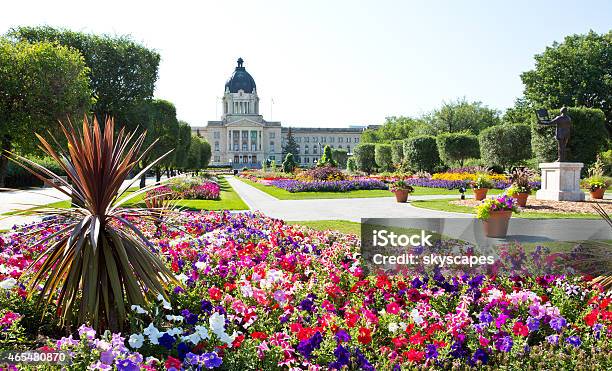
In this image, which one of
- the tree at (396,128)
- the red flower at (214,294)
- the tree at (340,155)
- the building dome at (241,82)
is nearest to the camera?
the red flower at (214,294)

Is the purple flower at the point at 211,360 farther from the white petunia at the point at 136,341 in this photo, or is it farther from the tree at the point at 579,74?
the tree at the point at 579,74

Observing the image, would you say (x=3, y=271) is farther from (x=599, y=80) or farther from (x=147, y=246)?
(x=599, y=80)

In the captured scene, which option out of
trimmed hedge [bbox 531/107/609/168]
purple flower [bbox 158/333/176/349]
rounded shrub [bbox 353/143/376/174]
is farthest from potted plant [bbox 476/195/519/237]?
rounded shrub [bbox 353/143/376/174]

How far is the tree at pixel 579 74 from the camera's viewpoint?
38188 millimetres

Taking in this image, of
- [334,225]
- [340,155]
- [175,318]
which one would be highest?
[340,155]

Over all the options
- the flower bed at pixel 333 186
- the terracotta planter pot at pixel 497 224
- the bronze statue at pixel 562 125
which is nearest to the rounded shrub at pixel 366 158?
the flower bed at pixel 333 186

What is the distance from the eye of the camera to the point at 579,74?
38625 millimetres

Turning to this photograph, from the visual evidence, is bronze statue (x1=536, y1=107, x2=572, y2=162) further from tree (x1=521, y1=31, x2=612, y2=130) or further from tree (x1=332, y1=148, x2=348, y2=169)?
tree (x1=332, y1=148, x2=348, y2=169)

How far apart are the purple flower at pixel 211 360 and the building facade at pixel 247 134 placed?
123516 mm

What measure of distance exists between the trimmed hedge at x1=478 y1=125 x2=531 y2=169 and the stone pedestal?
17.4 meters

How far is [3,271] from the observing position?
4.98 m

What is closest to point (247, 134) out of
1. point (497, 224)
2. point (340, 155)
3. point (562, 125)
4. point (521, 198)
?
point (340, 155)

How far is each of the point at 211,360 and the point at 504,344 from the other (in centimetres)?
207

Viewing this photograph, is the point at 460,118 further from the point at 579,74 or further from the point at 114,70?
the point at 114,70
